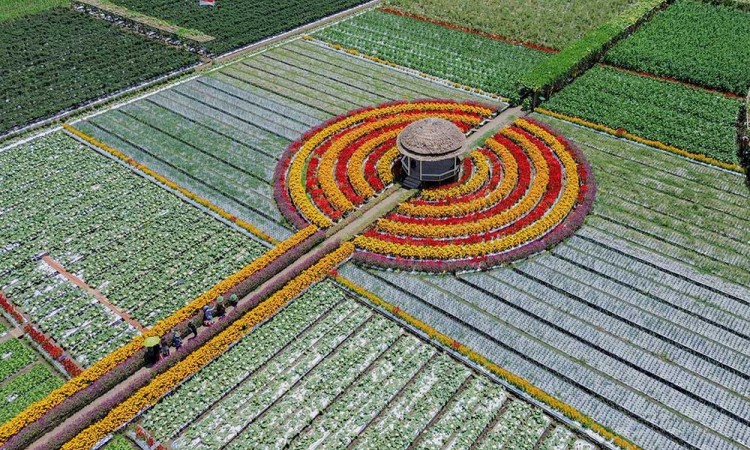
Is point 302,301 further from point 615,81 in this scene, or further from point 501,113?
point 615,81

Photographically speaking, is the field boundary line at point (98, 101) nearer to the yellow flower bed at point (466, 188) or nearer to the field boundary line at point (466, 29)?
the field boundary line at point (466, 29)

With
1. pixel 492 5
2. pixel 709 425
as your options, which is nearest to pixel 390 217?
pixel 709 425

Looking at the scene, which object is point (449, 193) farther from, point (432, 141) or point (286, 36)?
point (286, 36)

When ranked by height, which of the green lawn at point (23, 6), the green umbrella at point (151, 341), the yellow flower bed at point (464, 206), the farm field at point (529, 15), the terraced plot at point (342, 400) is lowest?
the terraced plot at point (342, 400)

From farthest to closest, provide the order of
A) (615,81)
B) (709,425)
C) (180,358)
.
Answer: (615,81) → (180,358) → (709,425)

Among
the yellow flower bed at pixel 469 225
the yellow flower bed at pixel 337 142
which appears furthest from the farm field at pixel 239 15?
the yellow flower bed at pixel 469 225

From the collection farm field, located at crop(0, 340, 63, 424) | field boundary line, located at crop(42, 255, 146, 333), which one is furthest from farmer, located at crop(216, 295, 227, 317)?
farm field, located at crop(0, 340, 63, 424)
